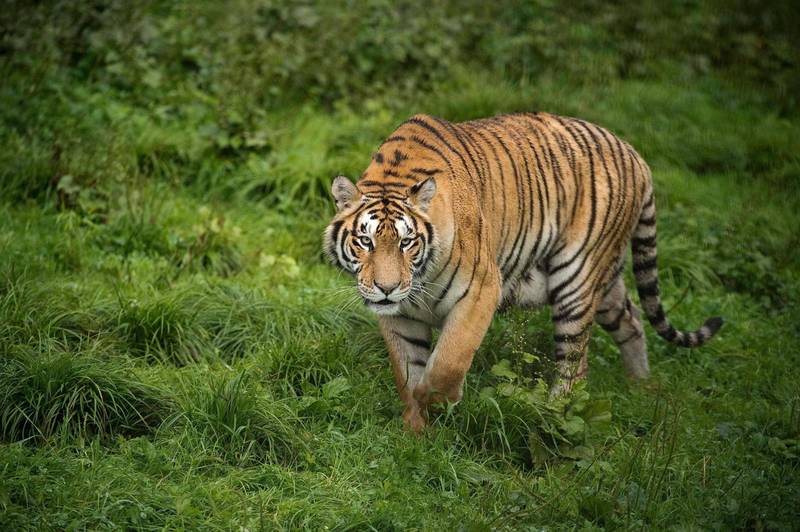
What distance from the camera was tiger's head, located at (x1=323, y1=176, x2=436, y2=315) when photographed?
4414 millimetres

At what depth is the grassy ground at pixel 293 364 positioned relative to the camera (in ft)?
13.1

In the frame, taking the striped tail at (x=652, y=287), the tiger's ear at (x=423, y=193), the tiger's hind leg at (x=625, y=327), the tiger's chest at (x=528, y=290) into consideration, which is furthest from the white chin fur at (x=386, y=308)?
the striped tail at (x=652, y=287)

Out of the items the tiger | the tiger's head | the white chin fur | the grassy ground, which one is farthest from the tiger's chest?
the white chin fur

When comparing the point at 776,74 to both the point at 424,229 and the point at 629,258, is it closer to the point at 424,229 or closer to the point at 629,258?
the point at 629,258

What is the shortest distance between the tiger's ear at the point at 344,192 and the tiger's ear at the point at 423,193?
26 cm

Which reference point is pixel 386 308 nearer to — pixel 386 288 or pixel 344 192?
pixel 386 288

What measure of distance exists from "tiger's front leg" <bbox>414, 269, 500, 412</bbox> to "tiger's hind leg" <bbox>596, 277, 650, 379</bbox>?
1.28 metres

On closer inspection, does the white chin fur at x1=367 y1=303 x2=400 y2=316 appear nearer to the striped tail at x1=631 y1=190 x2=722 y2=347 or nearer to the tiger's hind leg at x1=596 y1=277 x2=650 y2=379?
the tiger's hind leg at x1=596 y1=277 x2=650 y2=379

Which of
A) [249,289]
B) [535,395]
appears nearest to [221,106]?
[249,289]

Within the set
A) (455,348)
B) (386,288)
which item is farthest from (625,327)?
(386,288)

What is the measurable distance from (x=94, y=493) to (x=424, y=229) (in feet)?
5.84

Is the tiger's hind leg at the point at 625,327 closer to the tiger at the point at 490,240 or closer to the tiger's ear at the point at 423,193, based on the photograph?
the tiger at the point at 490,240

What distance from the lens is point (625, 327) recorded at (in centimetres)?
574

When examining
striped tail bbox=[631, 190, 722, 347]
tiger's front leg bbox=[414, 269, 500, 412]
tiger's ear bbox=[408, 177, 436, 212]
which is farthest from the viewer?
striped tail bbox=[631, 190, 722, 347]
